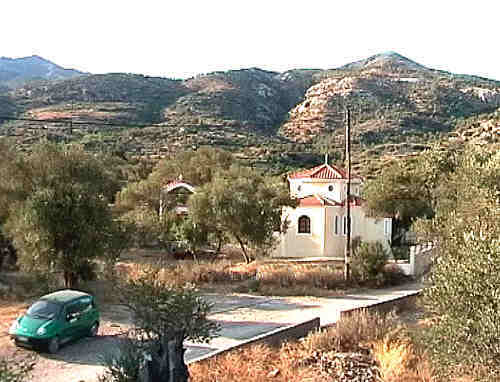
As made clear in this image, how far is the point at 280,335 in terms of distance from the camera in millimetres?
14125

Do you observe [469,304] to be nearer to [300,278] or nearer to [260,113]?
[300,278]

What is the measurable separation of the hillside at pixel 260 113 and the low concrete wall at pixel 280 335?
129 ft

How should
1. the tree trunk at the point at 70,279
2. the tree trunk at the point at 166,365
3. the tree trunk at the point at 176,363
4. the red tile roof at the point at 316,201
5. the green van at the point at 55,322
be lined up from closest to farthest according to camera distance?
1. the tree trunk at the point at 166,365
2. the tree trunk at the point at 176,363
3. the green van at the point at 55,322
4. the tree trunk at the point at 70,279
5. the red tile roof at the point at 316,201

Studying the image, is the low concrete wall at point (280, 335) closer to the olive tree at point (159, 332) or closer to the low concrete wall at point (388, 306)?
the low concrete wall at point (388, 306)

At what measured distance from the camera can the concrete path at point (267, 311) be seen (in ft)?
50.9

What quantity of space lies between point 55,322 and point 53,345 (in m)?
0.51

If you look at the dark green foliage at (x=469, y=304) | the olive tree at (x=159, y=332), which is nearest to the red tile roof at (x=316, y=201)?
the olive tree at (x=159, y=332)

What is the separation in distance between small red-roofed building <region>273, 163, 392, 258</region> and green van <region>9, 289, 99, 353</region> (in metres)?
21.1

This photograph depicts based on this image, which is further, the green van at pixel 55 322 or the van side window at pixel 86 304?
the van side window at pixel 86 304

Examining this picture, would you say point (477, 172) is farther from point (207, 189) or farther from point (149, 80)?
point (149, 80)

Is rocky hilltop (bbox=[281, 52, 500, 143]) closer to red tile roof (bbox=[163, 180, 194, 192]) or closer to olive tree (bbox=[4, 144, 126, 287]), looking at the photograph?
red tile roof (bbox=[163, 180, 194, 192])

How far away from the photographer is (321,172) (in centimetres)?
3816

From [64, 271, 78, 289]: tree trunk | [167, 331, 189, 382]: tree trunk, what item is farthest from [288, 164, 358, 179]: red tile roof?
[167, 331, 189, 382]: tree trunk

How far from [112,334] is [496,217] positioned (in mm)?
9830
